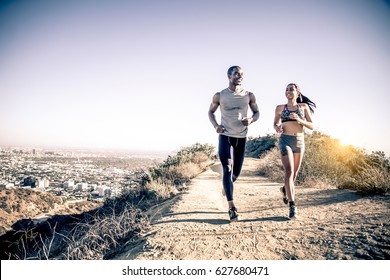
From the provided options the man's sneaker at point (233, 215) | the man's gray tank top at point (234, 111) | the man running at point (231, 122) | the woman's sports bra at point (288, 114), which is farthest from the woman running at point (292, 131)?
the man's sneaker at point (233, 215)

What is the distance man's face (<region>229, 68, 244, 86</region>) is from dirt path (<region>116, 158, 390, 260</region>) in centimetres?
213

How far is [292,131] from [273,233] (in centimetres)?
155

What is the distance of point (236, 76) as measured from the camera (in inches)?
142

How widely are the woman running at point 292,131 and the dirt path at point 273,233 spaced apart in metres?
0.54

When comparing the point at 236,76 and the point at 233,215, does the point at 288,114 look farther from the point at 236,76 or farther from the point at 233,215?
the point at 233,215

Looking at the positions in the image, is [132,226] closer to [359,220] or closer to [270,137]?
[359,220]

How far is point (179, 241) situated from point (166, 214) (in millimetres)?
1283

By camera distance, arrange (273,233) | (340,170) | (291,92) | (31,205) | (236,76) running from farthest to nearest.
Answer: (340,170) → (31,205) → (291,92) → (236,76) → (273,233)

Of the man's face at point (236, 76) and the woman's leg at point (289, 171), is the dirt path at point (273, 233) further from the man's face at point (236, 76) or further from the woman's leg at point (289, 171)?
the man's face at point (236, 76)

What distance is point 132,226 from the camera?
370 centimetres

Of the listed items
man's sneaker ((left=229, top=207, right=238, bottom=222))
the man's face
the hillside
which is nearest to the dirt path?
man's sneaker ((left=229, top=207, right=238, bottom=222))

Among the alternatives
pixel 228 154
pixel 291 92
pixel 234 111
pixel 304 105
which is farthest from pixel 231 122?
pixel 304 105
